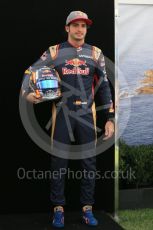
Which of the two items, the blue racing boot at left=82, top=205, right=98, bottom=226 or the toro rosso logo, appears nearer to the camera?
the toro rosso logo

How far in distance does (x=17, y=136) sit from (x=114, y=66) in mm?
1031

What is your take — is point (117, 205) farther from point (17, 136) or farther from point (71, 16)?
point (71, 16)

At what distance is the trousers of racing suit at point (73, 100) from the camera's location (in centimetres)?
403

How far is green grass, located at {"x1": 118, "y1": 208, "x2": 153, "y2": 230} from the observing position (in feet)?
14.3

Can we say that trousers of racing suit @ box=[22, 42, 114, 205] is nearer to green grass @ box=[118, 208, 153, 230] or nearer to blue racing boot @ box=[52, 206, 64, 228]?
blue racing boot @ box=[52, 206, 64, 228]

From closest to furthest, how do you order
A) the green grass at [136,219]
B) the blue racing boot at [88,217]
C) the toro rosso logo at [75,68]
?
the toro rosso logo at [75,68] < the blue racing boot at [88,217] < the green grass at [136,219]

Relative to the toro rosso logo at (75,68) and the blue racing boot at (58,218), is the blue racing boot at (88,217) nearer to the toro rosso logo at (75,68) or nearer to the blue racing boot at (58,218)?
the blue racing boot at (58,218)

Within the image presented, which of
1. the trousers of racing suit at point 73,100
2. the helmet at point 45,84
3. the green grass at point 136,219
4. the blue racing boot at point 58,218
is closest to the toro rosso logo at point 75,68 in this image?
the trousers of racing suit at point 73,100

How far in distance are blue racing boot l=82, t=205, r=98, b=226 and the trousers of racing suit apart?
0.06 meters

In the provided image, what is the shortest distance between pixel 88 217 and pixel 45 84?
117 centimetres

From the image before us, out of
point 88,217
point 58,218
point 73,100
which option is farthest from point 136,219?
point 73,100

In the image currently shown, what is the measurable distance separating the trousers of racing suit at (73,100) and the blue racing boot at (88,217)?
0.20 ft

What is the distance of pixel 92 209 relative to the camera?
4527 mm

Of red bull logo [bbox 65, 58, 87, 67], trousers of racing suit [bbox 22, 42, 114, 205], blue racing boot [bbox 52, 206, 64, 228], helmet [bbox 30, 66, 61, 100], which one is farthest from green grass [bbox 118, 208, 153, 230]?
red bull logo [bbox 65, 58, 87, 67]
